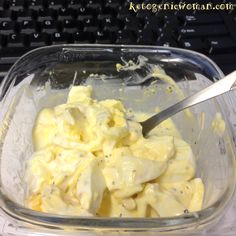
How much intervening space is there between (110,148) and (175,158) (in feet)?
0.31

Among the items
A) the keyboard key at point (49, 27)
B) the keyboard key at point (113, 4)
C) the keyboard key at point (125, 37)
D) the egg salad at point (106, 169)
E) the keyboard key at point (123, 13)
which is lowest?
the egg salad at point (106, 169)

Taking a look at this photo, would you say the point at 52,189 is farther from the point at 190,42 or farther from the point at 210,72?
the point at 190,42

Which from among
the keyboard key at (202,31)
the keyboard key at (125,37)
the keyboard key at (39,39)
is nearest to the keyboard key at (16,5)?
the keyboard key at (39,39)

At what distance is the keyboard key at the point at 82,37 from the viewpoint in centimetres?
89

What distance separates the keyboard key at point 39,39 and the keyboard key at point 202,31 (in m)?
0.26

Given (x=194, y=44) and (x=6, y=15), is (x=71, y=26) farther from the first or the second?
(x=194, y=44)

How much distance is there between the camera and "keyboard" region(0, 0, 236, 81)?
0.88m

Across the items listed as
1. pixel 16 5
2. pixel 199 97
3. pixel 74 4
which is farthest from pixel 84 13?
pixel 199 97

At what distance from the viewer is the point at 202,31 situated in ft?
3.01

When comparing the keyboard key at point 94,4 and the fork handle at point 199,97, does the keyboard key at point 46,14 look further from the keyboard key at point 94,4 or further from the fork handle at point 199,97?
the fork handle at point 199,97

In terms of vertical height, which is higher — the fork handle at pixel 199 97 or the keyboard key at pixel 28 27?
the keyboard key at pixel 28 27

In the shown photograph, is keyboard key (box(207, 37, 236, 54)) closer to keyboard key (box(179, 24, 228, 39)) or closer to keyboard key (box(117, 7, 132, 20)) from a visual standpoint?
keyboard key (box(179, 24, 228, 39))

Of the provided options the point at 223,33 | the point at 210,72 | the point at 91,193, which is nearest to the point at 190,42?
the point at 223,33

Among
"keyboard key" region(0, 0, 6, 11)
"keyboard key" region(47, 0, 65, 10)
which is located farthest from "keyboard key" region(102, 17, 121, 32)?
"keyboard key" region(0, 0, 6, 11)
